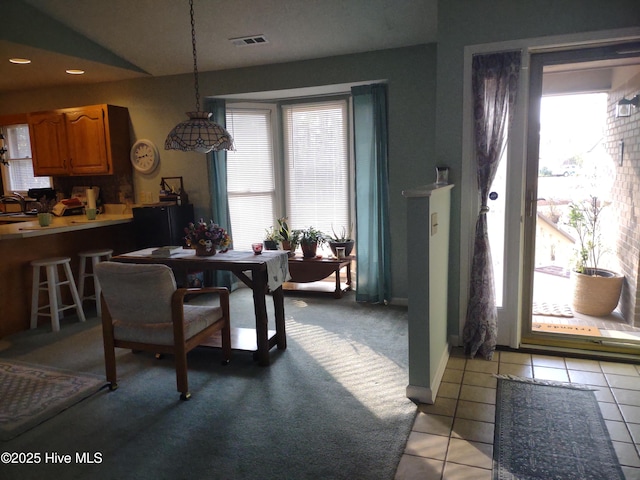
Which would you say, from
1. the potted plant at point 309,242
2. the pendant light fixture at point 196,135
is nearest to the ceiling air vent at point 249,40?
→ the pendant light fixture at point 196,135

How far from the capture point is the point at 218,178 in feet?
16.3

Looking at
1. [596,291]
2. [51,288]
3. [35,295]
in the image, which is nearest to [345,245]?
[596,291]

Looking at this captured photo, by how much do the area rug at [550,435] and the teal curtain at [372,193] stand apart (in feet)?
6.14

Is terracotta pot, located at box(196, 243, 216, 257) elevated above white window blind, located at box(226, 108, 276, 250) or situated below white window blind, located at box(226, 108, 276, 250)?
below

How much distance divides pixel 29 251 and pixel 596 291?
4.93 meters

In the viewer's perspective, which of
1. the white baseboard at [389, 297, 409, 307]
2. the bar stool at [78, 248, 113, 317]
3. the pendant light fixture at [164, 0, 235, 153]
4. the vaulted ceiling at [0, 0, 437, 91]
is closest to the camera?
the pendant light fixture at [164, 0, 235, 153]

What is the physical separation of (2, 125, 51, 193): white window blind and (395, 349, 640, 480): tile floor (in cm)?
545

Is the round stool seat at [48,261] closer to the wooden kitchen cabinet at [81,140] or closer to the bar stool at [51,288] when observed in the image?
the bar stool at [51,288]

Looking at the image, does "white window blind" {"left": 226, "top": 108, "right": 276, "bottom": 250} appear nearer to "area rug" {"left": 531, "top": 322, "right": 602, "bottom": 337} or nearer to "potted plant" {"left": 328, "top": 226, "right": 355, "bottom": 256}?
"potted plant" {"left": 328, "top": 226, "right": 355, "bottom": 256}

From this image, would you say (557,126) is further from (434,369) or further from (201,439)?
(201,439)

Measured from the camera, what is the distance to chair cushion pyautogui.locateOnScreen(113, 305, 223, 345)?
2.75 metres

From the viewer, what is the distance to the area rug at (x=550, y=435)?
6.72ft

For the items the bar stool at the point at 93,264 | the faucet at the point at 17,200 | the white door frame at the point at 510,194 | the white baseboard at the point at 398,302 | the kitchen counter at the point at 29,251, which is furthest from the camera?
the faucet at the point at 17,200

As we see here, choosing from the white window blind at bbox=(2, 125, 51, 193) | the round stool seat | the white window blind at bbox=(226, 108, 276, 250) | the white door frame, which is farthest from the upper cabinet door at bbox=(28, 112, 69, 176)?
the white door frame
